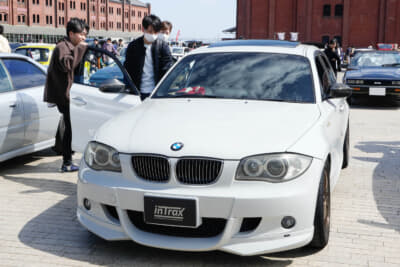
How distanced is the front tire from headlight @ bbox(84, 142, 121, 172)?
151cm

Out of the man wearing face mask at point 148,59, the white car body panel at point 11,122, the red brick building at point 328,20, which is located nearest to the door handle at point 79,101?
the man wearing face mask at point 148,59

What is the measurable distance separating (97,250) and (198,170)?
1160mm

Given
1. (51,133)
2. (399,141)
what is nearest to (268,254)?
(51,133)

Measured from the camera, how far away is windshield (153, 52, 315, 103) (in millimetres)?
5145

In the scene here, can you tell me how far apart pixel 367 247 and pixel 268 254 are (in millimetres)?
867

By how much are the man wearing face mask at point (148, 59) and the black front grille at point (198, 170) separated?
134 inches

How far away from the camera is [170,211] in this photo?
12.9 feet

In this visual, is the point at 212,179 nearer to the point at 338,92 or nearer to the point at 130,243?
the point at 130,243

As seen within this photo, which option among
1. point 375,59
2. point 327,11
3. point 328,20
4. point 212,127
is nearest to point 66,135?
point 212,127

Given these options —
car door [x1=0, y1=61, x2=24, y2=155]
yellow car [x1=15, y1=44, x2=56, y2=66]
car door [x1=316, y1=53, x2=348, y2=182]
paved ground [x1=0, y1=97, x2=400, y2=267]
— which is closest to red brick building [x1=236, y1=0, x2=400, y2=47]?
yellow car [x1=15, y1=44, x2=56, y2=66]

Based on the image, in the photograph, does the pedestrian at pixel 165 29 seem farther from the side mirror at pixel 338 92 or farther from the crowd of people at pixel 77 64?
the side mirror at pixel 338 92

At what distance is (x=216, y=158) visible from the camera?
3.89 metres

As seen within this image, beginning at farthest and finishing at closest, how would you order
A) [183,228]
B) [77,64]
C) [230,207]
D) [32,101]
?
1. [32,101]
2. [77,64]
3. [183,228]
4. [230,207]

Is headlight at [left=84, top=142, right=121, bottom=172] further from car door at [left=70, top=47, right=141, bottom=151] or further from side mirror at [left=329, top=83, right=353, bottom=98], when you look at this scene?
side mirror at [left=329, top=83, right=353, bottom=98]
